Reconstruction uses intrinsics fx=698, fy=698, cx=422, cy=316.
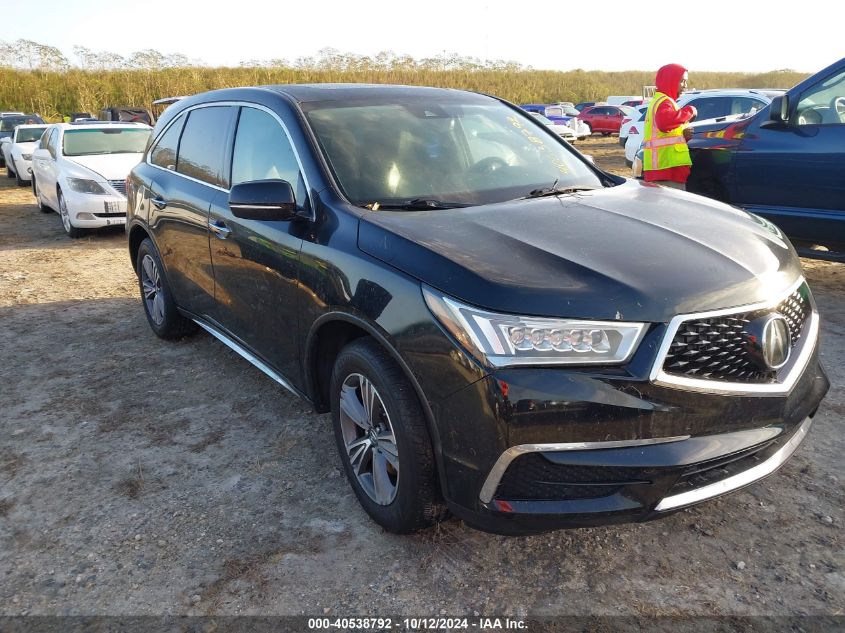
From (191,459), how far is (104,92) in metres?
47.1

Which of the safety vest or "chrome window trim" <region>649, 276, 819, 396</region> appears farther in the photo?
the safety vest

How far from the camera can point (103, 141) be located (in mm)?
10469

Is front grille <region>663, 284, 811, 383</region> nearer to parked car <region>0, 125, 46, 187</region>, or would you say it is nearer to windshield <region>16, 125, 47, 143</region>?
parked car <region>0, 125, 46, 187</region>

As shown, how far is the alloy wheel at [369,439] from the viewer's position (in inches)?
104

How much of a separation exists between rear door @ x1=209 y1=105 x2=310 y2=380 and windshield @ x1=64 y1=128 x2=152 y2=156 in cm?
731

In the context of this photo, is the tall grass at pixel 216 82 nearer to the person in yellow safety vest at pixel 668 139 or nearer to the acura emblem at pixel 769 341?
the person in yellow safety vest at pixel 668 139

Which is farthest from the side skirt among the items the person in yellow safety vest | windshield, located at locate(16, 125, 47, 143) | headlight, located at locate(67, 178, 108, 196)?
windshield, located at locate(16, 125, 47, 143)

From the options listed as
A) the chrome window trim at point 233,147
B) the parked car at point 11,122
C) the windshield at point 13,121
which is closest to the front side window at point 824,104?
the chrome window trim at point 233,147

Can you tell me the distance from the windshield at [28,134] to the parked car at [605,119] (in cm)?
2294

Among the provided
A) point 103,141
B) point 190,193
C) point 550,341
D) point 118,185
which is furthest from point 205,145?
point 103,141

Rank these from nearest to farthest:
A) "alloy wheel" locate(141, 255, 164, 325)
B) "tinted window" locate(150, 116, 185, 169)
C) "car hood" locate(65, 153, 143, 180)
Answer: "tinted window" locate(150, 116, 185, 169) < "alloy wheel" locate(141, 255, 164, 325) < "car hood" locate(65, 153, 143, 180)

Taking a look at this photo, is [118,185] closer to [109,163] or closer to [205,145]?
[109,163]

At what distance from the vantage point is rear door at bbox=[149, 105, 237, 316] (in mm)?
3977

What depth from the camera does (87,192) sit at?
9273 millimetres
